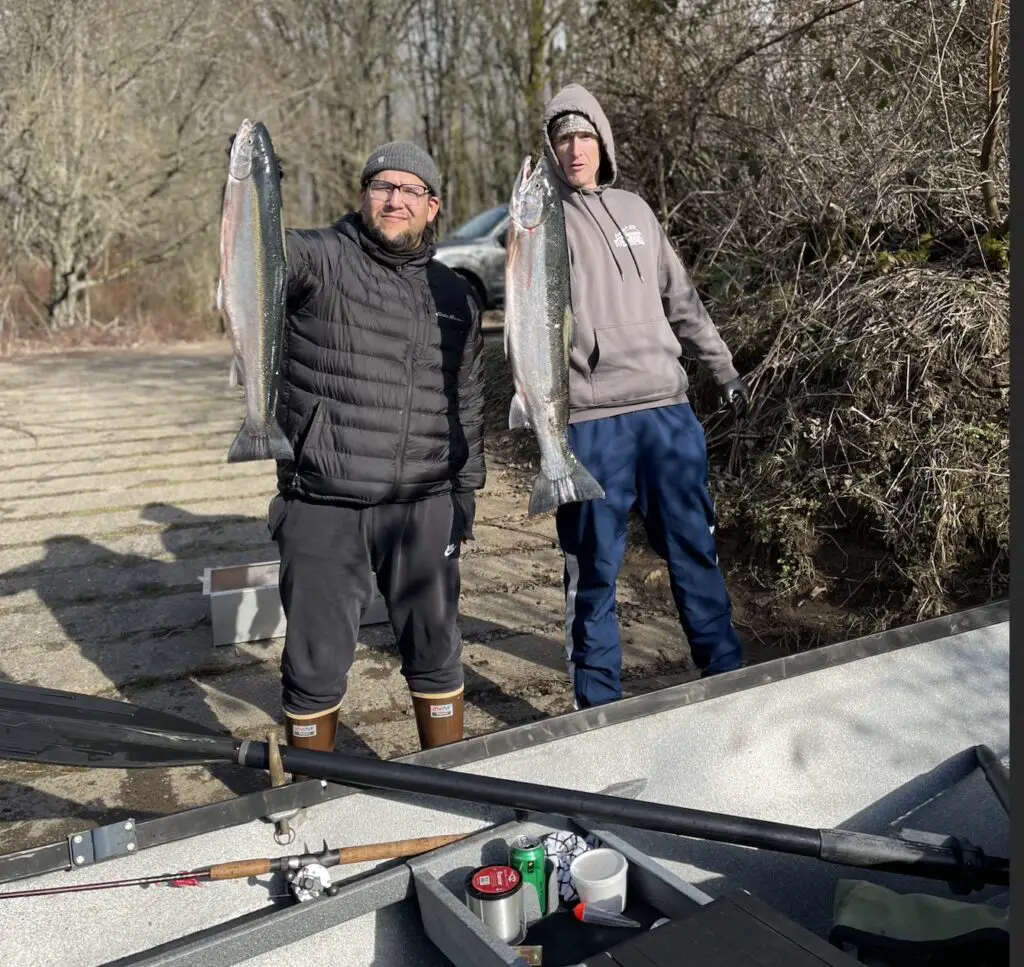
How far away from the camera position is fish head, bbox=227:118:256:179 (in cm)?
244

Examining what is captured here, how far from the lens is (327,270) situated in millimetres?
2934

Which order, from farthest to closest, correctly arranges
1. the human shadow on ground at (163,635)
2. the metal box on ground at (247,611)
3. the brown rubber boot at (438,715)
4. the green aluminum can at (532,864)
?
the metal box on ground at (247,611) → the human shadow on ground at (163,635) → the brown rubber boot at (438,715) → the green aluminum can at (532,864)

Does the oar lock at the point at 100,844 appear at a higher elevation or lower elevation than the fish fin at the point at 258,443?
lower

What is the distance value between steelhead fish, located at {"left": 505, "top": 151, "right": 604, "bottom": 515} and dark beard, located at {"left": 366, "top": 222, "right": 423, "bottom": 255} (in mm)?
284

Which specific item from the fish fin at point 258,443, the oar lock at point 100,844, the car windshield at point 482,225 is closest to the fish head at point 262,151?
the fish fin at point 258,443

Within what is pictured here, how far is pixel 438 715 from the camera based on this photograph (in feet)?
10.8

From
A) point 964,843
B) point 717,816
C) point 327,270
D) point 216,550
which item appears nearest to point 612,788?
point 717,816

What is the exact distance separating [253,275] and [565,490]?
1.18 meters

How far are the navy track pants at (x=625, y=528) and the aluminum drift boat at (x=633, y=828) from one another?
0.80 metres

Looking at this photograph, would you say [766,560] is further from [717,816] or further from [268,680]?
[717,816]

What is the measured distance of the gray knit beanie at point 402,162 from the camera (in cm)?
291

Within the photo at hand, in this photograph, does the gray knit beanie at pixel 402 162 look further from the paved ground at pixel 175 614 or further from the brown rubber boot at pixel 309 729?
the paved ground at pixel 175 614

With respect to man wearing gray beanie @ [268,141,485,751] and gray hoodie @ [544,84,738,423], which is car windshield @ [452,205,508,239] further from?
man wearing gray beanie @ [268,141,485,751]

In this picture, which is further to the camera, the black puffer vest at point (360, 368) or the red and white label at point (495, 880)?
the black puffer vest at point (360, 368)
